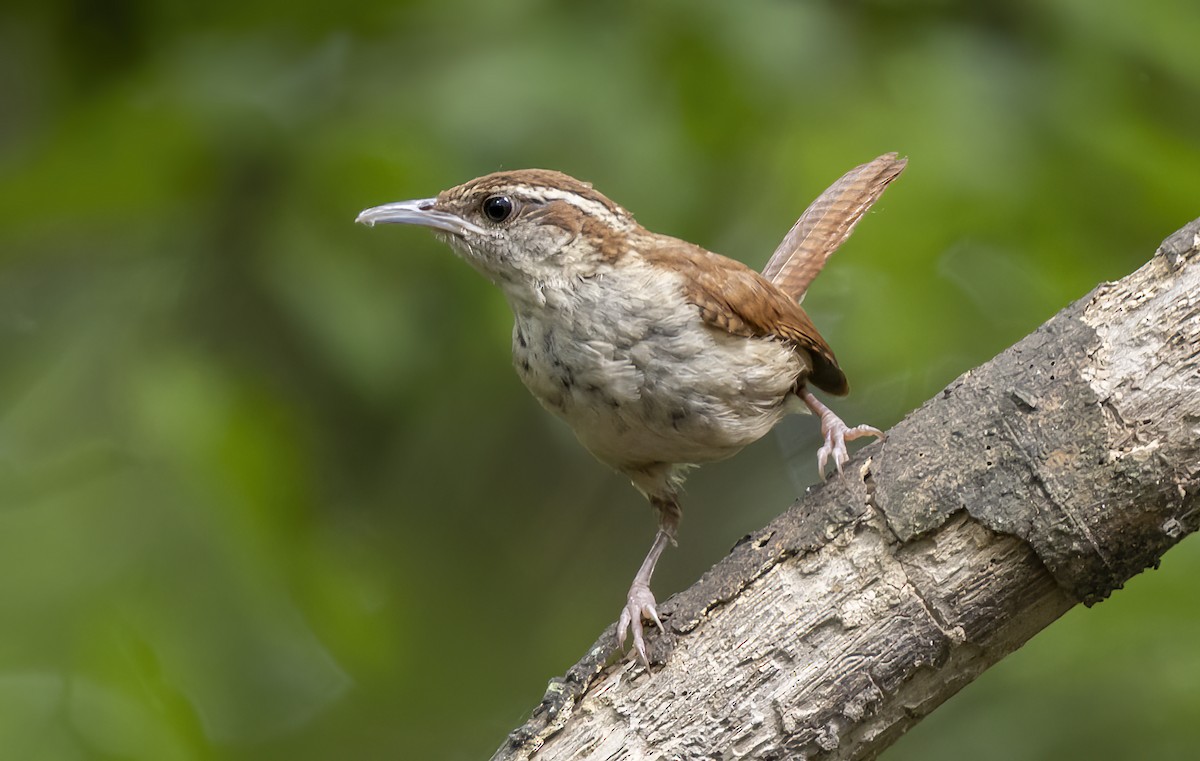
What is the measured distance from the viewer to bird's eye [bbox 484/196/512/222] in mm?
3092

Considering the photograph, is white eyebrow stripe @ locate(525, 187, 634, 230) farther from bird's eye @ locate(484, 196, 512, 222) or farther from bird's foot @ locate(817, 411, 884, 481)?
bird's foot @ locate(817, 411, 884, 481)

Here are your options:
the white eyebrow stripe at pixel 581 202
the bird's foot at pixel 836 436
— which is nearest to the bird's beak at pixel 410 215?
the white eyebrow stripe at pixel 581 202

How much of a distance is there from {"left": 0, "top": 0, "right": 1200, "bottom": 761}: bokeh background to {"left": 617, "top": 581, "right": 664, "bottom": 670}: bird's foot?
76 cm

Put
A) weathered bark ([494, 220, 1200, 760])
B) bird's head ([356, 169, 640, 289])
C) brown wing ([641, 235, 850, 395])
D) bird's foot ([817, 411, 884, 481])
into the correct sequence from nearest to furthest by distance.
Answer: weathered bark ([494, 220, 1200, 760])
bird's foot ([817, 411, 884, 481])
brown wing ([641, 235, 850, 395])
bird's head ([356, 169, 640, 289])

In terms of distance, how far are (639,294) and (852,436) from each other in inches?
25.0

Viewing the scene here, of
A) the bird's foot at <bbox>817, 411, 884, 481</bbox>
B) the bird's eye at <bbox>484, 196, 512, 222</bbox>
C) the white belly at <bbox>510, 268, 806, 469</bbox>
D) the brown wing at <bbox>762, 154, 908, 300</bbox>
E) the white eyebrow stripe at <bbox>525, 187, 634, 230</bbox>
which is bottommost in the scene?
the bird's foot at <bbox>817, 411, 884, 481</bbox>

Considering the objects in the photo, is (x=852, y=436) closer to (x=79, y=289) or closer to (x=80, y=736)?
(x=80, y=736)

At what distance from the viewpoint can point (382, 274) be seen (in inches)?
126

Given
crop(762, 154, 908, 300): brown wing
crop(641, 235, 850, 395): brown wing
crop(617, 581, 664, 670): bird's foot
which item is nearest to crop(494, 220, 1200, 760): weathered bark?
crop(617, 581, 664, 670): bird's foot

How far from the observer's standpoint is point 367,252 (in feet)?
10.6

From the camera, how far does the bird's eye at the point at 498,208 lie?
10.1 ft

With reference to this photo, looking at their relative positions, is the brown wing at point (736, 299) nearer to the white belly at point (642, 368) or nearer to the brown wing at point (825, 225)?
the white belly at point (642, 368)

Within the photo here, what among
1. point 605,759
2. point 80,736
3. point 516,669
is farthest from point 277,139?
point 516,669

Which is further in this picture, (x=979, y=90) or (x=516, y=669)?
(x=516, y=669)
